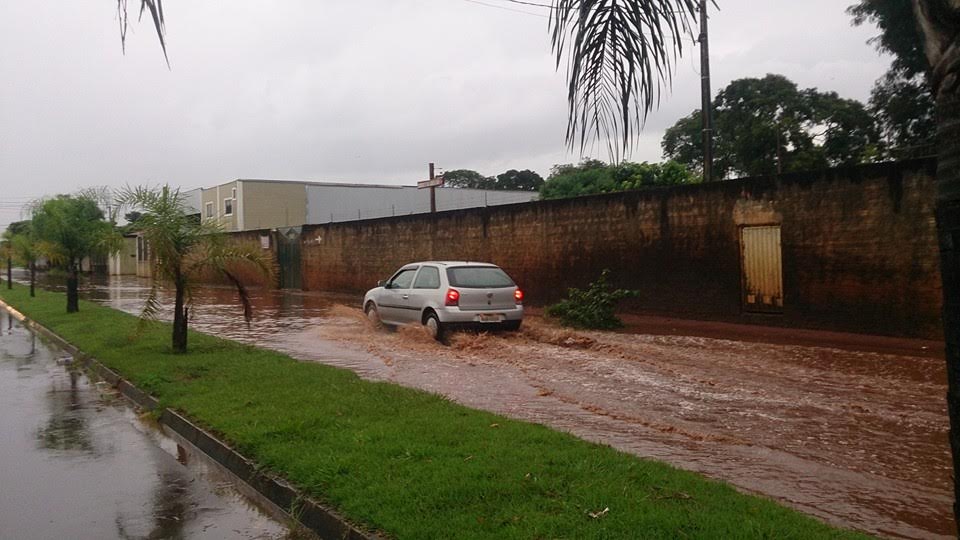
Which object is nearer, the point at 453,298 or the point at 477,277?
the point at 453,298

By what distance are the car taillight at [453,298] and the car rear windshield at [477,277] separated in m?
0.18

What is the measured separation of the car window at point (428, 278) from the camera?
14156 mm

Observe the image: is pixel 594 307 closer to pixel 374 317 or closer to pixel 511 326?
pixel 511 326

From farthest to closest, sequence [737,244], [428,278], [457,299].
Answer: [737,244] < [428,278] < [457,299]

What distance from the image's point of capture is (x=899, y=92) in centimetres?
2341

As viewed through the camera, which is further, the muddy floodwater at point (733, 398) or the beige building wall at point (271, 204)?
the beige building wall at point (271, 204)

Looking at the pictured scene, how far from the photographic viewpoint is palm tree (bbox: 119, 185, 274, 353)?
443 inches

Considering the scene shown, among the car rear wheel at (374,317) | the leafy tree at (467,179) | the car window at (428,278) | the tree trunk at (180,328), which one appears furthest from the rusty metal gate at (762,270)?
the leafy tree at (467,179)

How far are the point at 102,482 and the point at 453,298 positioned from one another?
7.98m


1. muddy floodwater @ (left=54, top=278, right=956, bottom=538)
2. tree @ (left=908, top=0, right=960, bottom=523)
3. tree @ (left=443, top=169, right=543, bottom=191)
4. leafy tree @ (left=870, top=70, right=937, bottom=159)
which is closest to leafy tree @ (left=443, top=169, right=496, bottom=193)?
tree @ (left=443, top=169, right=543, bottom=191)

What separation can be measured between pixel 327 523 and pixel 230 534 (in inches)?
26.6

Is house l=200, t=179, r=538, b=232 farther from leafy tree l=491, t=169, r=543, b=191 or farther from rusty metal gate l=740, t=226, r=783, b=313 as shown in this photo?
rusty metal gate l=740, t=226, r=783, b=313

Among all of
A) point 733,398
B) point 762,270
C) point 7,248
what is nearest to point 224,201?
point 7,248

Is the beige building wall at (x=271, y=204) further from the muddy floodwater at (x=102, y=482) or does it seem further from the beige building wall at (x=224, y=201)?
the muddy floodwater at (x=102, y=482)
